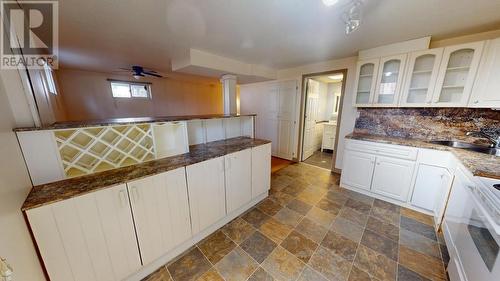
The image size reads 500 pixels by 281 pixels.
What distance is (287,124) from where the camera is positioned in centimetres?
396

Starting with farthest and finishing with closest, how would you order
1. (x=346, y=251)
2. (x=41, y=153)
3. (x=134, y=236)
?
(x=346, y=251), (x=134, y=236), (x=41, y=153)

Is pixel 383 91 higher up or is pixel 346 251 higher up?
pixel 383 91

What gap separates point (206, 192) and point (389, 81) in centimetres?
297

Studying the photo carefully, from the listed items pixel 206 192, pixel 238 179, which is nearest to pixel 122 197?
pixel 206 192

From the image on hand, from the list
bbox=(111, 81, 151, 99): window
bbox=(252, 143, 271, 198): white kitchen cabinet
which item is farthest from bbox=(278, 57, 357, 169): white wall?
bbox=(111, 81, 151, 99): window

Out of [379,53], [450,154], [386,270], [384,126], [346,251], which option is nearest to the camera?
[386,270]

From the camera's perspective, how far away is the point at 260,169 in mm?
2311

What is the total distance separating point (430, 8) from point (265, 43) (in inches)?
62.6

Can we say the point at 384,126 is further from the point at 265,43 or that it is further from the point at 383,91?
the point at 265,43

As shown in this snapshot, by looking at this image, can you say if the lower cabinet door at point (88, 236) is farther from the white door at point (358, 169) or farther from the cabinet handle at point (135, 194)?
the white door at point (358, 169)

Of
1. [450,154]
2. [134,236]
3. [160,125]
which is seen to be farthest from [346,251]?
[160,125]

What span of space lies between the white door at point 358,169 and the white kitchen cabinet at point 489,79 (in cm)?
120

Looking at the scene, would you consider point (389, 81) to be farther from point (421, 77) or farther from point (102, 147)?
point (102, 147)

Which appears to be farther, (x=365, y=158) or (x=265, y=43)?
(x=365, y=158)
